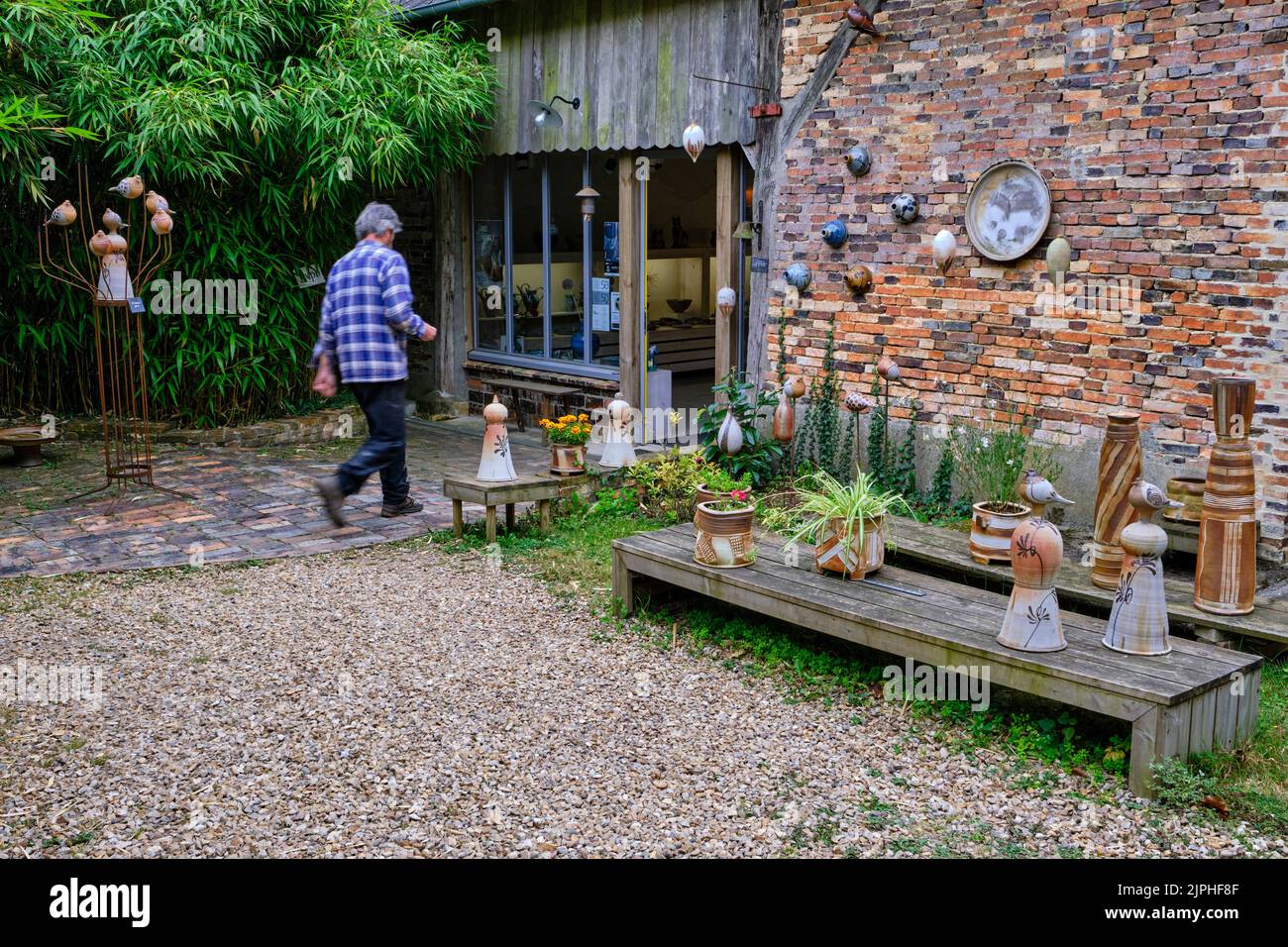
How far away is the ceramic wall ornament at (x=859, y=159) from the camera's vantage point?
7.38m

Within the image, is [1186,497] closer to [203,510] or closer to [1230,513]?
[1230,513]

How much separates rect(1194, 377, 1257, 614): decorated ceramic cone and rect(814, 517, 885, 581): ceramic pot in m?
1.29

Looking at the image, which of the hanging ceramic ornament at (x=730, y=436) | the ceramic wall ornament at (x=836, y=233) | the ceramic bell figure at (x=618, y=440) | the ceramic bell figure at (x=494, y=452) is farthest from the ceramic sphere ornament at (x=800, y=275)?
the ceramic bell figure at (x=494, y=452)

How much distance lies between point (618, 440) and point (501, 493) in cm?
136

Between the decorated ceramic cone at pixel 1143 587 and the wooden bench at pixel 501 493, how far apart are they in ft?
12.2

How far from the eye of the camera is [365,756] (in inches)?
169

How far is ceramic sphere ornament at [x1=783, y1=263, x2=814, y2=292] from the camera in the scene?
25.7 feet

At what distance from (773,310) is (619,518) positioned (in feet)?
6.15

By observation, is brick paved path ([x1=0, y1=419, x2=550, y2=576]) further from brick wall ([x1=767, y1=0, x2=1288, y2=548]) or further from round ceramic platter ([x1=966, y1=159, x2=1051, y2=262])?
round ceramic platter ([x1=966, y1=159, x2=1051, y2=262])

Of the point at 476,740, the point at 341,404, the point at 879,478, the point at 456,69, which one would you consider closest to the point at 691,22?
the point at 456,69

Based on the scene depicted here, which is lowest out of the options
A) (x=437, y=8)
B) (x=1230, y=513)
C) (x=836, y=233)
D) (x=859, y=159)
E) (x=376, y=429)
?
(x=1230, y=513)

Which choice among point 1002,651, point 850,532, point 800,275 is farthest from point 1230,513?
point 800,275

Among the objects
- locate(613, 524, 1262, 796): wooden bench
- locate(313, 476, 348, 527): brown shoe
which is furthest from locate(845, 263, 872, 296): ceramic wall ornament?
locate(313, 476, 348, 527): brown shoe

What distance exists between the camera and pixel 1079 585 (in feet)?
16.9
